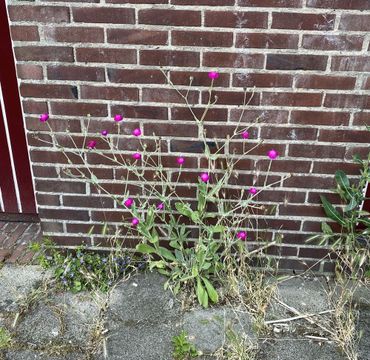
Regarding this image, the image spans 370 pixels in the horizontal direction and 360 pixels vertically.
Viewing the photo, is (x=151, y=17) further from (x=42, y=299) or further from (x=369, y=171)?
(x=42, y=299)

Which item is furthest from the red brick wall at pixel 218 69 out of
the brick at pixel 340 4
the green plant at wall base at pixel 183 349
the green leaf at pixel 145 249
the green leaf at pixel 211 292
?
the green plant at wall base at pixel 183 349

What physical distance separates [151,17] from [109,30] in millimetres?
217

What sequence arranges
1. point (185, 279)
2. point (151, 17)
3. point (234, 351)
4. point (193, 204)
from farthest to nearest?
point (193, 204) → point (185, 279) → point (151, 17) → point (234, 351)

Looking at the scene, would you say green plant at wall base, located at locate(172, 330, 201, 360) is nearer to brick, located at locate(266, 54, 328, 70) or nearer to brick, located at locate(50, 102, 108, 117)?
brick, located at locate(50, 102, 108, 117)

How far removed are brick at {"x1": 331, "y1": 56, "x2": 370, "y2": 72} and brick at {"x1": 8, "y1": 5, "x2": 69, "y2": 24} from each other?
133 cm

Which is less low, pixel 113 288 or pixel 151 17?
pixel 151 17

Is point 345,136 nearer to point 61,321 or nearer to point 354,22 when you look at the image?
point 354,22

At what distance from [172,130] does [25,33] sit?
875mm

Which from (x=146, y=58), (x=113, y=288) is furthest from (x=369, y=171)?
(x=113, y=288)

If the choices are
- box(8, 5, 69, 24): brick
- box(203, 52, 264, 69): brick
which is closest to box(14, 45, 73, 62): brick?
box(8, 5, 69, 24): brick

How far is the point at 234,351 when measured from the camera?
6.91 ft

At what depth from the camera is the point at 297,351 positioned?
217cm

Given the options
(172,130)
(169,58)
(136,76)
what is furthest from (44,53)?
(172,130)

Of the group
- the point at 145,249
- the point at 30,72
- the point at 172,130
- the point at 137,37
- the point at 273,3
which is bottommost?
the point at 145,249
